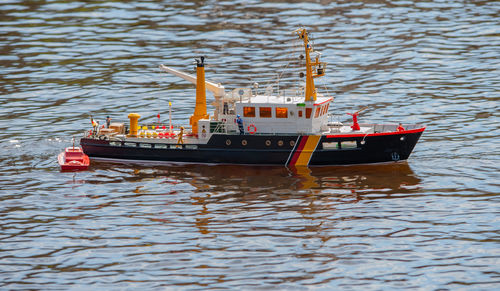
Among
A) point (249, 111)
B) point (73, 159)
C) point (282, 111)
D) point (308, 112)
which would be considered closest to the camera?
point (308, 112)

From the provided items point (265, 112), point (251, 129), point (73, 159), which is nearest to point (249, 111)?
point (265, 112)

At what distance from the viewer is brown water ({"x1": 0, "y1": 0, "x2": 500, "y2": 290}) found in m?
34.2

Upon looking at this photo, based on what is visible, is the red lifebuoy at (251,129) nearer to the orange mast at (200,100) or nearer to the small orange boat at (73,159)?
the orange mast at (200,100)

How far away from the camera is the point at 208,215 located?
4031 cm

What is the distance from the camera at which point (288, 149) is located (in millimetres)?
48625

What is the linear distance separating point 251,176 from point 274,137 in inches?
114

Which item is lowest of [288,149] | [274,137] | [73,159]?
[73,159]

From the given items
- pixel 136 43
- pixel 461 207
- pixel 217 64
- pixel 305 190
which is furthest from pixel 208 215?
pixel 136 43

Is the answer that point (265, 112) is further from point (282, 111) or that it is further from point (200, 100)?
point (200, 100)

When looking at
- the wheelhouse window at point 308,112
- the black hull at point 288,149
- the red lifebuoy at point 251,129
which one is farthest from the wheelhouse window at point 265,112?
the wheelhouse window at point 308,112

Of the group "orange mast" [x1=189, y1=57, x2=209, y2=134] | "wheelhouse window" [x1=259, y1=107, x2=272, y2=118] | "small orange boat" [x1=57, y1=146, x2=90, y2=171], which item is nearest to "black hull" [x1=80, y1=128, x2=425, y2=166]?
"wheelhouse window" [x1=259, y1=107, x2=272, y2=118]

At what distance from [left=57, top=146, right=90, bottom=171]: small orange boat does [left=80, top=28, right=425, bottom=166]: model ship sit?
58.6 inches

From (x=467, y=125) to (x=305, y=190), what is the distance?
54.6 ft

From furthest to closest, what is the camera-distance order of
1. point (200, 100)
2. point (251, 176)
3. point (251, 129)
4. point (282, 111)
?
point (200, 100), point (251, 129), point (282, 111), point (251, 176)
